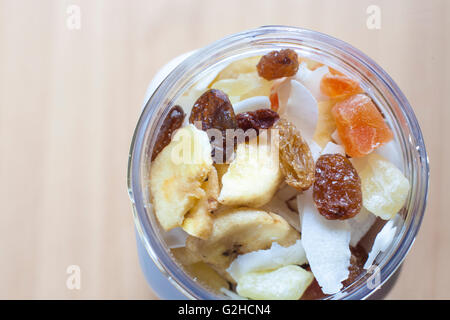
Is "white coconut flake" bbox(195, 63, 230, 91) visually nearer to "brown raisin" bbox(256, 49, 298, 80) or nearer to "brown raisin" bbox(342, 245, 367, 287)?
"brown raisin" bbox(256, 49, 298, 80)

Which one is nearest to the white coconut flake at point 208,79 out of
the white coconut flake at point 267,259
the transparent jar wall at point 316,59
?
the transparent jar wall at point 316,59

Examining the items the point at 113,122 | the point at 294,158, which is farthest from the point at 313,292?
Result: the point at 113,122

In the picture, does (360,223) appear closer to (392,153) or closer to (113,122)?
(392,153)

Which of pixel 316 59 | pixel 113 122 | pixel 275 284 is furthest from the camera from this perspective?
pixel 113 122

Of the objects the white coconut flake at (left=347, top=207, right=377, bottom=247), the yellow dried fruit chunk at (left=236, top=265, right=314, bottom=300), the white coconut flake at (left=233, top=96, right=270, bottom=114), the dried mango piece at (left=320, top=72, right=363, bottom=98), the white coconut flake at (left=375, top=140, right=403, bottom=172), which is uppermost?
the dried mango piece at (left=320, top=72, right=363, bottom=98)

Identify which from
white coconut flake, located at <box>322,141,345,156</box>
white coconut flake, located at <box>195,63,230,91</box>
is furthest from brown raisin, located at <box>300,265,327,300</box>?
white coconut flake, located at <box>195,63,230,91</box>

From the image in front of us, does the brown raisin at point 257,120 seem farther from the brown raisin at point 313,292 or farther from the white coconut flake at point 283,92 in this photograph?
the brown raisin at point 313,292

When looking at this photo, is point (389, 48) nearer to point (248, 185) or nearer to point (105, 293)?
point (248, 185)
